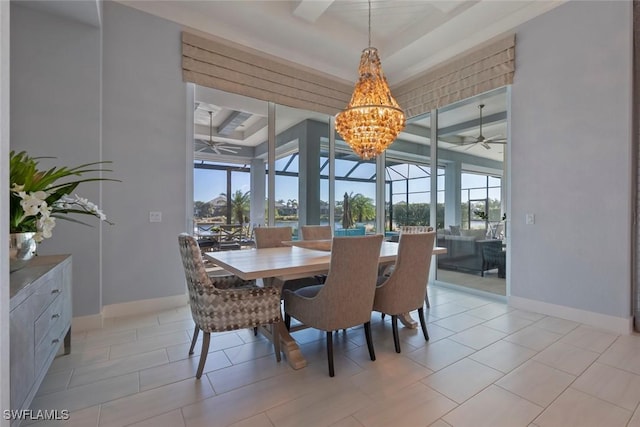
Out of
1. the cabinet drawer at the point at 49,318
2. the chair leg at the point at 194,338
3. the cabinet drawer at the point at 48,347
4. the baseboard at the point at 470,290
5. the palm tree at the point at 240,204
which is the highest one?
the palm tree at the point at 240,204

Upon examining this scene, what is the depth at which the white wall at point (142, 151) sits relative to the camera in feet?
10.2

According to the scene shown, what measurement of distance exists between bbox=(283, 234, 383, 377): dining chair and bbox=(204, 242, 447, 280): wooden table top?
0.20 m

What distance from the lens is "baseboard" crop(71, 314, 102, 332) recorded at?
9.07ft

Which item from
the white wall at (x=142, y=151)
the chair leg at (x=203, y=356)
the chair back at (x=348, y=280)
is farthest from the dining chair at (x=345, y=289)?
the white wall at (x=142, y=151)

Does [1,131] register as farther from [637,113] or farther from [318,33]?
[637,113]

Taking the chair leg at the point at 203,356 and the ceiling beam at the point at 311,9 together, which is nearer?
the chair leg at the point at 203,356

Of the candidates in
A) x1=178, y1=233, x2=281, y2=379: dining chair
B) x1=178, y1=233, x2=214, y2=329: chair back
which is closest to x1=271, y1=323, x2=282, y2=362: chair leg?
x1=178, y1=233, x2=281, y2=379: dining chair

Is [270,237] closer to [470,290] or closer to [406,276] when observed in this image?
[406,276]

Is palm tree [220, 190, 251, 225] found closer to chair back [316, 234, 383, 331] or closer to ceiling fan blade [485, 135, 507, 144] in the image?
chair back [316, 234, 383, 331]

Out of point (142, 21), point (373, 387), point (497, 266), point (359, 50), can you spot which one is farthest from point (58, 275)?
point (497, 266)

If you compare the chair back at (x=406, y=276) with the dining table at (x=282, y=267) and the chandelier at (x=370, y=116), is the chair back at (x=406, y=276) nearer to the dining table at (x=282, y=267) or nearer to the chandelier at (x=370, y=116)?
the dining table at (x=282, y=267)

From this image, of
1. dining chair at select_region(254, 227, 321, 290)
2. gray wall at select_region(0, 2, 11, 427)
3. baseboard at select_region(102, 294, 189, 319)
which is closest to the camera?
gray wall at select_region(0, 2, 11, 427)

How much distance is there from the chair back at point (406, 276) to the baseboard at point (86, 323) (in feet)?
8.86

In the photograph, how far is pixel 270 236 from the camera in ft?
11.0
